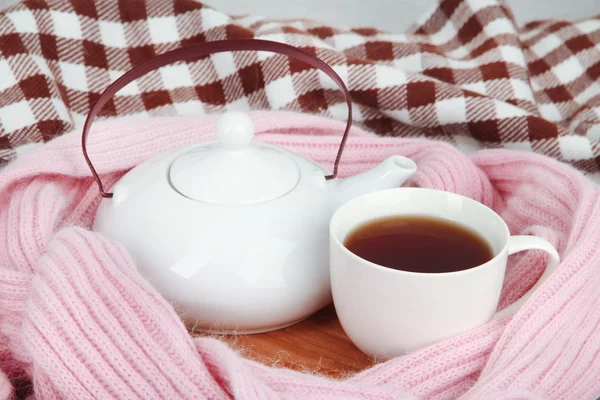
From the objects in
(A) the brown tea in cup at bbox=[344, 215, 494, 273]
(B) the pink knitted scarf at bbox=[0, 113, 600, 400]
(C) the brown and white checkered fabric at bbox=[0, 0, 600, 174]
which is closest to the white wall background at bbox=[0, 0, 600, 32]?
(C) the brown and white checkered fabric at bbox=[0, 0, 600, 174]

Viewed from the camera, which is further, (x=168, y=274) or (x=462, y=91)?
(x=462, y=91)

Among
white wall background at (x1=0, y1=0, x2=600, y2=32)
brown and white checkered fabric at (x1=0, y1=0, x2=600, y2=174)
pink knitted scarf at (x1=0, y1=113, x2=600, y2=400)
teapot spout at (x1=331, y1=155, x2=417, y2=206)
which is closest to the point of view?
pink knitted scarf at (x1=0, y1=113, x2=600, y2=400)

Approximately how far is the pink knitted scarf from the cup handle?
0.4 inches

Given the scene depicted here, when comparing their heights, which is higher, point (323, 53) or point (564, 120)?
point (323, 53)

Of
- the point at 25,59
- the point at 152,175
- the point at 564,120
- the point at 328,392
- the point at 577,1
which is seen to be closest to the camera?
the point at 328,392

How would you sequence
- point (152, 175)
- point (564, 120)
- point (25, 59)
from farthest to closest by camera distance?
point (564, 120)
point (25, 59)
point (152, 175)

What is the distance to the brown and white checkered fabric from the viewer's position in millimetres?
751

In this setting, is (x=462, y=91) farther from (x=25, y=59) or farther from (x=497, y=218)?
(x=25, y=59)

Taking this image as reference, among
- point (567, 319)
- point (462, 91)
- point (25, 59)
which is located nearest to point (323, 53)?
point (462, 91)

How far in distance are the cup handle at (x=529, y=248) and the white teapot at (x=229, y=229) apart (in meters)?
0.13

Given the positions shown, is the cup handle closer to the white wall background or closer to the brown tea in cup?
the brown tea in cup

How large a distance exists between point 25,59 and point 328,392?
53 centimetres

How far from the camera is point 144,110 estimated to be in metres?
0.82

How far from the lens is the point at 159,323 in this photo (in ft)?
1.43
